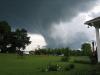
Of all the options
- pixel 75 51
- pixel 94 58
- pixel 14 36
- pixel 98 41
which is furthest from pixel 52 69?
pixel 14 36

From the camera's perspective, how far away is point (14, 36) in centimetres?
10550

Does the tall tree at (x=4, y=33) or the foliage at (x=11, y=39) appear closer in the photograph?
the tall tree at (x=4, y=33)

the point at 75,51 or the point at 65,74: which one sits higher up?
the point at 75,51

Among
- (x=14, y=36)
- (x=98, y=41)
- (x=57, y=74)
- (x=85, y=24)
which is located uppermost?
(x=14, y=36)

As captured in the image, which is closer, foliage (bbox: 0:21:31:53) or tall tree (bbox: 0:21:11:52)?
tall tree (bbox: 0:21:11:52)

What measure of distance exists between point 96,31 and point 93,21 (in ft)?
3.19

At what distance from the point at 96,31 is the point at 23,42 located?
3482 inches

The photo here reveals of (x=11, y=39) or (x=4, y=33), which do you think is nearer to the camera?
(x=4, y=33)

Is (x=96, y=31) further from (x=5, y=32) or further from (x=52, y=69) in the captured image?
(x=5, y=32)

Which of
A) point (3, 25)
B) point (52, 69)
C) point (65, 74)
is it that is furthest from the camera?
point (3, 25)

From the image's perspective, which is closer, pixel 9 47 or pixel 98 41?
pixel 98 41

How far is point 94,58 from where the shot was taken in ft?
80.8

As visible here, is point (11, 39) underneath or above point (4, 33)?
underneath

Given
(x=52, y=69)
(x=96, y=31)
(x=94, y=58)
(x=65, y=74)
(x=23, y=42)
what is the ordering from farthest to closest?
(x=23, y=42) → (x=94, y=58) → (x=96, y=31) → (x=52, y=69) → (x=65, y=74)
